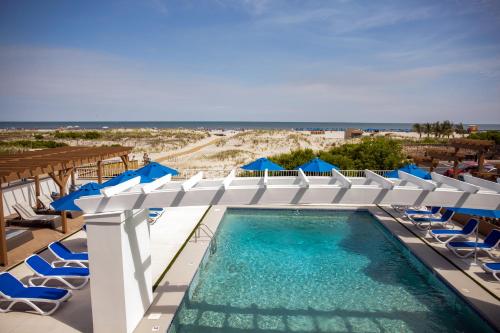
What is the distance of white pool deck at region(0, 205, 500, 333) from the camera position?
237 inches

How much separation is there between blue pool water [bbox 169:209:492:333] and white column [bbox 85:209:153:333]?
3.76ft

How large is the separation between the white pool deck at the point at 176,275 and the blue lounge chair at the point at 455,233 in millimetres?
356

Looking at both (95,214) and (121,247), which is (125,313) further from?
(95,214)

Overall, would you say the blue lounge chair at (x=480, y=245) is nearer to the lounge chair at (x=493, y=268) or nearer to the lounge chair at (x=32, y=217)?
the lounge chair at (x=493, y=268)

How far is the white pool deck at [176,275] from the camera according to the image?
237 inches

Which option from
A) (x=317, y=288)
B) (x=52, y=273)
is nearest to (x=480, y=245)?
(x=317, y=288)

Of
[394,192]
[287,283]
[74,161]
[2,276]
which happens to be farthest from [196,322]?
[74,161]

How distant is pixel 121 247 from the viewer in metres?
5.32

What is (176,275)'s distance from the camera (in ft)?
26.0

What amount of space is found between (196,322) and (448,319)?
5542 mm

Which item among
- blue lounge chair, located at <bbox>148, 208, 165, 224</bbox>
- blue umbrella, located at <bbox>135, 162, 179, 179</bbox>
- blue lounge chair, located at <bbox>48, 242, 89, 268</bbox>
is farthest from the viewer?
blue lounge chair, located at <bbox>148, 208, 165, 224</bbox>

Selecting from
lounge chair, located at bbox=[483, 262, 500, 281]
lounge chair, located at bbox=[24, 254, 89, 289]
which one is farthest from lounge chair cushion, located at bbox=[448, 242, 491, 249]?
lounge chair, located at bbox=[24, 254, 89, 289]

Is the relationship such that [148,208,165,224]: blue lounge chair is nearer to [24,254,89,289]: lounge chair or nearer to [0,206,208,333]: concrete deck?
[0,206,208,333]: concrete deck

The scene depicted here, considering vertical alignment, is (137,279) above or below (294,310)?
above
